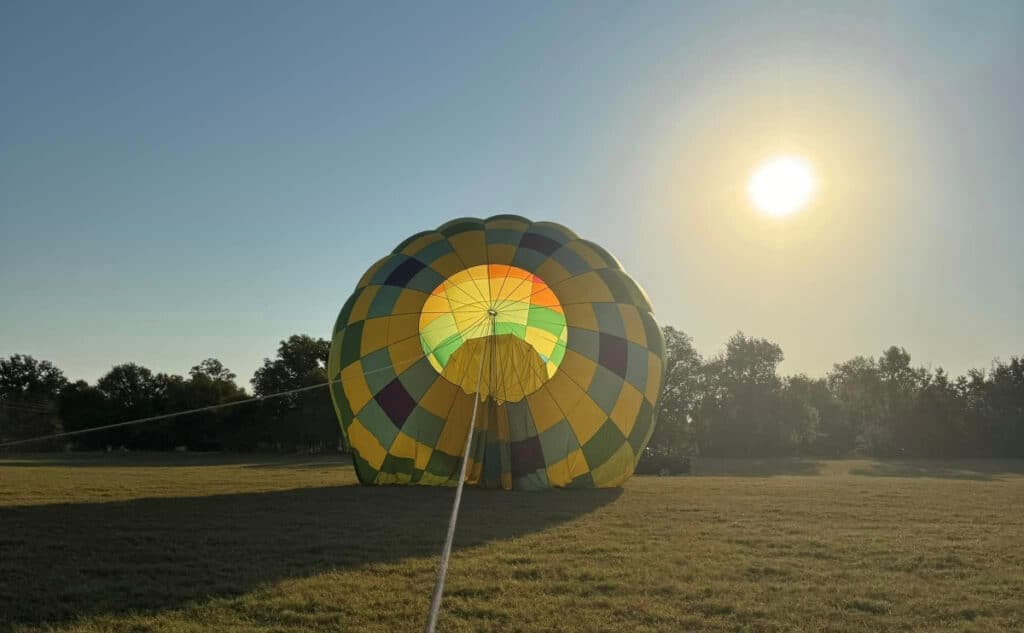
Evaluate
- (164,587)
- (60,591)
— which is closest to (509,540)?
(164,587)

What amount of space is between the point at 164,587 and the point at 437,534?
310 cm

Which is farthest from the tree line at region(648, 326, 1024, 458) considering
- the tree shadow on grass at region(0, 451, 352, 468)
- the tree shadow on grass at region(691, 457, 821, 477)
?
the tree shadow on grass at region(0, 451, 352, 468)

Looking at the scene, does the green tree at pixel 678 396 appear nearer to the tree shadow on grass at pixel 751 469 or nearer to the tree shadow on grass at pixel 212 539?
the tree shadow on grass at pixel 751 469

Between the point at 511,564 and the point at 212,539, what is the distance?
333 cm

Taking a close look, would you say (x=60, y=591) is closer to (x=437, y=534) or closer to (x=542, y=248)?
(x=437, y=534)

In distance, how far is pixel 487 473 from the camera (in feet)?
40.0

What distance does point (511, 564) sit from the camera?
20.7 ft

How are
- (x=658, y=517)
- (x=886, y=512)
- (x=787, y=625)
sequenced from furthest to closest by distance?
(x=886, y=512) < (x=658, y=517) < (x=787, y=625)

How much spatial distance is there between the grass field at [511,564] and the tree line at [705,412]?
28961 millimetres

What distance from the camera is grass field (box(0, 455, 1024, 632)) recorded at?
4.72 meters

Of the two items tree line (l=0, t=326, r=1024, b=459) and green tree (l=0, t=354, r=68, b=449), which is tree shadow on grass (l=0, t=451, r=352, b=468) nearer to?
tree line (l=0, t=326, r=1024, b=459)

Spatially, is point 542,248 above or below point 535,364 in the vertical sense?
→ above

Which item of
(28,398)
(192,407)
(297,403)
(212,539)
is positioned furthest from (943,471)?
(28,398)

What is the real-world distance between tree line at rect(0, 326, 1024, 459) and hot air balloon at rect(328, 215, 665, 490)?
2664cm
